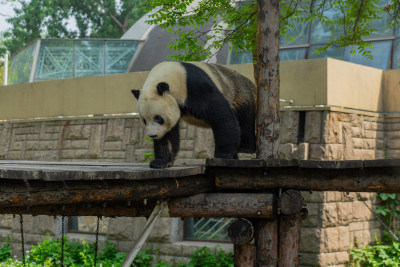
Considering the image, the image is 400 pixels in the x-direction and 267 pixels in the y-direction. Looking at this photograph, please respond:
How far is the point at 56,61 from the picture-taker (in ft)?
44.3

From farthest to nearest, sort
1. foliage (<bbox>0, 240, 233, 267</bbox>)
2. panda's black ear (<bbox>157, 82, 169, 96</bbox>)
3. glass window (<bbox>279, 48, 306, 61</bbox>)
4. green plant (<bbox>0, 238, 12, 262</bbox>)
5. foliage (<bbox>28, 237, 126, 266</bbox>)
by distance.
A: 1. green plant (<bbox>0, 238, 12, 262</bbox>)
2. glass window (<bbox>279, 48, 306, 61</bbox>)
3. foliage (<bbox>28, 237, 126, 266</bbox>)
4. foliage (<bbox>0, 240, 233, 267</bbox>)
5. panda's black ear (<bbox>157, 82, 169, 96</bbox>)

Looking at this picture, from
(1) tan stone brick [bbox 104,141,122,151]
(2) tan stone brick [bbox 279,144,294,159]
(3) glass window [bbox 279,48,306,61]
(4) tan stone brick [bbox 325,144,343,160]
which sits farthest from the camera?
(3) glass window [bbox 279,48,306,61]

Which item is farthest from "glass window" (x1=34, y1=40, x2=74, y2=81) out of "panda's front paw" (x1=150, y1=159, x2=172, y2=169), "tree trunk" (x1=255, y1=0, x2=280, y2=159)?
"panda's front paw" (x1=150, y1=159, x2=172, y2=169)

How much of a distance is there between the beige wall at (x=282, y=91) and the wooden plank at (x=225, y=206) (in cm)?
396

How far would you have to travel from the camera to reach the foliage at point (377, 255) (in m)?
8.88

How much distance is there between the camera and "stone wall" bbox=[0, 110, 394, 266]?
28.3ft

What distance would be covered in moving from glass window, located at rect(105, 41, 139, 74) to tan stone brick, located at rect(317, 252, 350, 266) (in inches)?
275

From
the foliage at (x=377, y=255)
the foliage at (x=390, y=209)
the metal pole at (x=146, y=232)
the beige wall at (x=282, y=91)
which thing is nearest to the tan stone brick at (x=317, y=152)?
the beige wall at (x=282, y=91)

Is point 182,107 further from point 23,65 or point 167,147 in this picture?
point 23,65

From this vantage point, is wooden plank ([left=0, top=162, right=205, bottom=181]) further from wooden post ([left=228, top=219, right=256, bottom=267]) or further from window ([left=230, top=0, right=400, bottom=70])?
window ([left=230, top=0, right=400, bottom=70])

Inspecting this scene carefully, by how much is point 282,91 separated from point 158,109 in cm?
417

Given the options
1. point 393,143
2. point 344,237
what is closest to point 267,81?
point 344,237

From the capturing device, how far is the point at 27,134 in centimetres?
1216

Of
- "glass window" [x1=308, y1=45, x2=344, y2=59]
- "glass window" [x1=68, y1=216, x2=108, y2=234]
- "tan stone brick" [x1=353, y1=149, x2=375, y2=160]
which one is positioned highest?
"glass window" [x1=308, y1=45, x2=344, y2=59]
